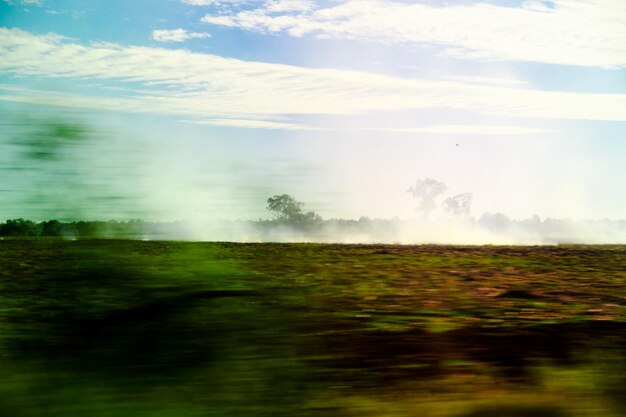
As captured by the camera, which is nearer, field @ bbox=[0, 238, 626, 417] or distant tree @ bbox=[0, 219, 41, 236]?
field @ bbox=[0, 238, 626, 417]

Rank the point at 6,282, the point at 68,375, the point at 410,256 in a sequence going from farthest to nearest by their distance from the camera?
the point at 410,256 < the point at 6,282 < the point at 68,375

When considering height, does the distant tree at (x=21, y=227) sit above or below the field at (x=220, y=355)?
above

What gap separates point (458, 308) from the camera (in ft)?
36.5

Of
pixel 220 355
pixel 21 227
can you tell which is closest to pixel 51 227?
pixel 21 227

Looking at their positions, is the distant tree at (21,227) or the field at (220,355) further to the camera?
the distant tree at (21,227)

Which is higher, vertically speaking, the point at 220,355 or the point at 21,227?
the point at 21,227

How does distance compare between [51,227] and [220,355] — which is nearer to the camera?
[220,355]

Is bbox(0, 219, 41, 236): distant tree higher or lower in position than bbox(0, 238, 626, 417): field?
higher

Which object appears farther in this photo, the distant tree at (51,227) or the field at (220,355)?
the distant tree at (51,227)

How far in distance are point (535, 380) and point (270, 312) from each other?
264 cm

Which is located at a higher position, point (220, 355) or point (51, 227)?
point (51, 227)

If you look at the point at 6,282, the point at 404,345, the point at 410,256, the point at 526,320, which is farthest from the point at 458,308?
the point at 410,256

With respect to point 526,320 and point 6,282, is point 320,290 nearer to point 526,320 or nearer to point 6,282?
point 6,282

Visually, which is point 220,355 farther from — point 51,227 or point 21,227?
point 21,227
